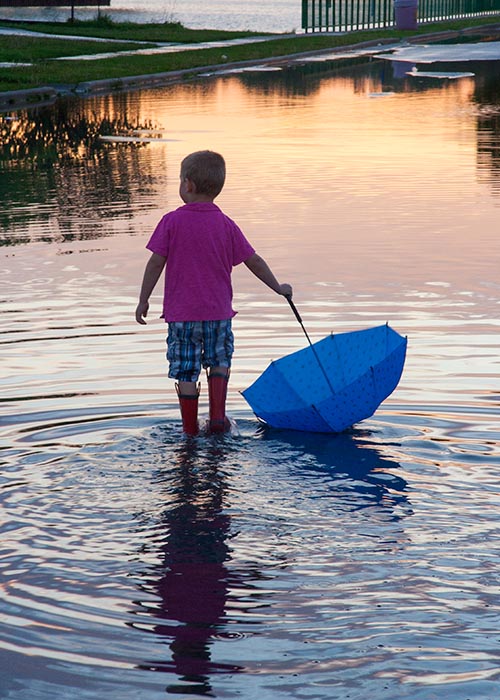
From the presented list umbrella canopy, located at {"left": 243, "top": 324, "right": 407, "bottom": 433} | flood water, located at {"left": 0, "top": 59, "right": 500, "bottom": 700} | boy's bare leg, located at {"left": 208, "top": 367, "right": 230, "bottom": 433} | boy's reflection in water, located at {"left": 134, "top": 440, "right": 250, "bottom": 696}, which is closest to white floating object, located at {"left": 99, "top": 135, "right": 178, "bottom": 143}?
flood water, located at {"left": 0, "top": 59, "right": 500, "bottom": 700}

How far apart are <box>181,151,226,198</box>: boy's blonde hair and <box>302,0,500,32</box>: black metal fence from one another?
46.3m

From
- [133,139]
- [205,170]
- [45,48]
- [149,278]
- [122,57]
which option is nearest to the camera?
[205,170]

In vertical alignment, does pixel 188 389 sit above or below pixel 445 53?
below

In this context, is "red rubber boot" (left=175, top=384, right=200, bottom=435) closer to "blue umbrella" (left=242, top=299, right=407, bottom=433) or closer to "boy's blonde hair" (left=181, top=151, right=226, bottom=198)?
"blue umbrella" (left=242, top=299, right=407, bottom=433)

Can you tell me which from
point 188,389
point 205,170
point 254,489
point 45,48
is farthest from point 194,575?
point 45,48

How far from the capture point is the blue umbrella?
6492 mm

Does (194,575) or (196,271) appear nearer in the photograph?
(194,575)

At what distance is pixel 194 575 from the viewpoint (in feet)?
15.7

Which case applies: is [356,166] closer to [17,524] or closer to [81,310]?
[81,310]

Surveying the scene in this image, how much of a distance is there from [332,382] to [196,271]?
1.02 meters

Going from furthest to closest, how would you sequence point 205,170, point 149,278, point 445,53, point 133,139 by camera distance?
point 445,53 → point 133,139 → point 149,278 → point 205,170

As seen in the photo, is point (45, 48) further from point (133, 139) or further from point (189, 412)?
point (189, 412)

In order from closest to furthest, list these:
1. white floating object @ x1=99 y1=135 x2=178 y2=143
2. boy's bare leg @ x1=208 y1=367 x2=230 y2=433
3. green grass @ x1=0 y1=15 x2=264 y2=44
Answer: boy's bare leg @ x1=208 y1=367 x2=230 y2=433 → white floating object @ x1=99 y1=135 x2=178 y2=143 → green grass @ x1=0 y1=15 x2=264 y2=44

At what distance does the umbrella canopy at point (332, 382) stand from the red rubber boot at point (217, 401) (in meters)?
0.22
